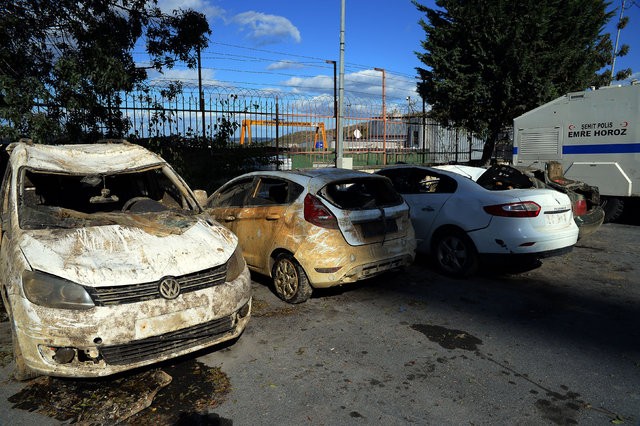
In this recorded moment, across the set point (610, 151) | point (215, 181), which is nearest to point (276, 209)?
point (215, 181)

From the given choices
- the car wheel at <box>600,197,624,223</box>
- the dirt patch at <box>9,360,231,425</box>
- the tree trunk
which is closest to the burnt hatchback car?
the dirt patch at <box>9,360,231,425</box>

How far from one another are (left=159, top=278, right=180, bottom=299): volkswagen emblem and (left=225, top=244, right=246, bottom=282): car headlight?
0.48 metres

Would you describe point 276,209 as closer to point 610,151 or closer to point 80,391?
point 80,391

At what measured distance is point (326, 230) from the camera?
500 cm

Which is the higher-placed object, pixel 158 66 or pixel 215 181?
pixel 158 66

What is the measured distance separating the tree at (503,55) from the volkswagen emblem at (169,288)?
14.1m

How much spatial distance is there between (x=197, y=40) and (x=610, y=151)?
919 centimetres

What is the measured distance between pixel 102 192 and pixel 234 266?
186cm

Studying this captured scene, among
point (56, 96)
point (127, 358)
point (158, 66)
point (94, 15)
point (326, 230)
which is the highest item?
point (94, 15)

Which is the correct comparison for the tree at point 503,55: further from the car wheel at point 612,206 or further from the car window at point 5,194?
the car window at point 5,194

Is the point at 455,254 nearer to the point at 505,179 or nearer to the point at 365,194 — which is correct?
the point at 365,194

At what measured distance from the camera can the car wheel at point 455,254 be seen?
6.18 meters

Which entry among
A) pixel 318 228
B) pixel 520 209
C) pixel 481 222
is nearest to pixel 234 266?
pixel 318 228

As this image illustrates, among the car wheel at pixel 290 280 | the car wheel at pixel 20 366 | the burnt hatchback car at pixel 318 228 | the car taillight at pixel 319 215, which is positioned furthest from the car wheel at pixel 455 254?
the car wheel at pixel 20 366
